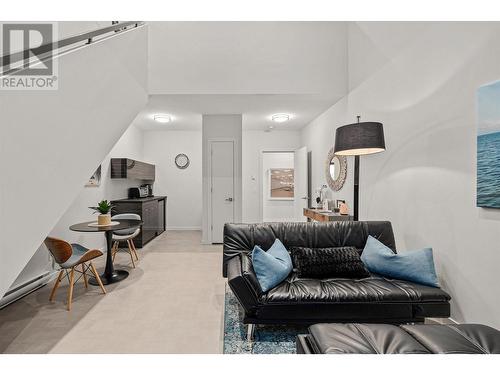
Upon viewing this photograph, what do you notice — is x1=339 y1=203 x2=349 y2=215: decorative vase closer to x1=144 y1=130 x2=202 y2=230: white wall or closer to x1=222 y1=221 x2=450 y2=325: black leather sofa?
x1=222 y1=221 x2=450 y2=325: black leather sofa

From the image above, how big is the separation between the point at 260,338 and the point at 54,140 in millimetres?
1982

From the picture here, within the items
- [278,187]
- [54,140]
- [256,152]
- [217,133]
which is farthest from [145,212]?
[278,187]

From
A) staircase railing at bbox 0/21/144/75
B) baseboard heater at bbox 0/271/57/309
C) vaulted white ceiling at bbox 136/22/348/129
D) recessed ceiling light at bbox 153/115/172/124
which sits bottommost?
baseboard heater at bbox 0/271/57/309

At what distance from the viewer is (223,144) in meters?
5.29

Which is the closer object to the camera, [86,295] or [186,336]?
[186,336]

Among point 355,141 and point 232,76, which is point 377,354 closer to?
point 355,141

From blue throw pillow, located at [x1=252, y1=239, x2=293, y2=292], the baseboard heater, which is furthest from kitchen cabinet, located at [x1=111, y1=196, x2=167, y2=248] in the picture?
blue throw pillow, located at [x1=252, y1=239, x2=293, y2=292]

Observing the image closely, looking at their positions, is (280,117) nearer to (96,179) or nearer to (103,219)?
(96,179)

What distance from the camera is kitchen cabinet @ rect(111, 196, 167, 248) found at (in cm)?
498

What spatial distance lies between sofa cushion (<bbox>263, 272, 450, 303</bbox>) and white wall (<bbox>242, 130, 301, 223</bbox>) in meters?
4.89

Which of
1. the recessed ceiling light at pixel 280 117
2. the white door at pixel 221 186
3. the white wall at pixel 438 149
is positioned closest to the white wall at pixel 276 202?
the recessed ceiling light at pixel 280 117

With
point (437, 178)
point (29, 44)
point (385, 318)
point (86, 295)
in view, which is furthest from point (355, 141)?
point (86, 295)

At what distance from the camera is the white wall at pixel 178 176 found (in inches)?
273

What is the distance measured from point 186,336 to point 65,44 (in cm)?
219
